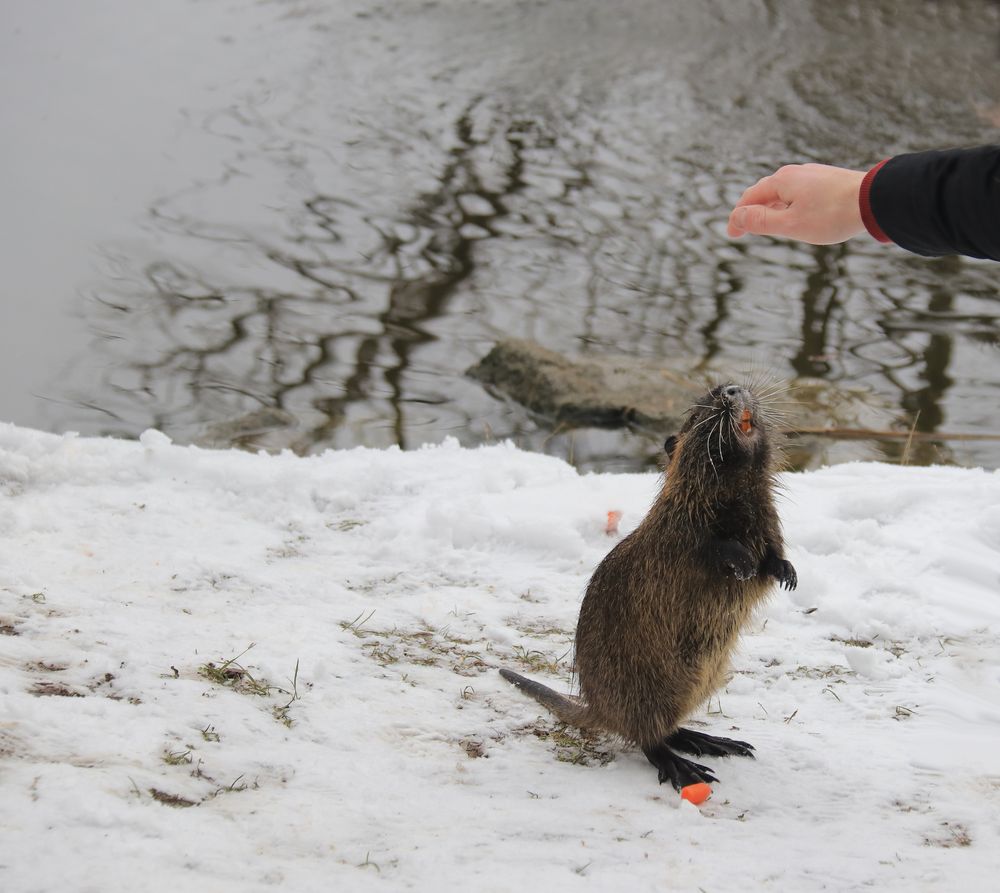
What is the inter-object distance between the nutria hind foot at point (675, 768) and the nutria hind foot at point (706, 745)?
0.06m

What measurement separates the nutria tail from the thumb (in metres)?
1.38

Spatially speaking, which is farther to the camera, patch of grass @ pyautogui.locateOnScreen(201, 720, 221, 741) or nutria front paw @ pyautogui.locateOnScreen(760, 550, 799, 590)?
nutria front paw @ pyautogui.locateOnScreen(760, 550, 799, 590)

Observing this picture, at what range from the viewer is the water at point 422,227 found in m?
7.46

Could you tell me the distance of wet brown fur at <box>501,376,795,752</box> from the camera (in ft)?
9.24

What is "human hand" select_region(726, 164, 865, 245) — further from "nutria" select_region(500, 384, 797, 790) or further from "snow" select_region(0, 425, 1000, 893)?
"snow" select_region(0, 425, 1000, 893)

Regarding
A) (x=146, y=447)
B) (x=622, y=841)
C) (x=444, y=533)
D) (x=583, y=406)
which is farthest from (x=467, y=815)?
(x=583, y=406)

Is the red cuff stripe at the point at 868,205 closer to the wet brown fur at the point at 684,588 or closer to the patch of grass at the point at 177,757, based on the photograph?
the wet brown fur at the point at 684,588

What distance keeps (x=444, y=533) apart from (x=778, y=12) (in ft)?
50.2

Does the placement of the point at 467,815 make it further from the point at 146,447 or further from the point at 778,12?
the point at 778,12

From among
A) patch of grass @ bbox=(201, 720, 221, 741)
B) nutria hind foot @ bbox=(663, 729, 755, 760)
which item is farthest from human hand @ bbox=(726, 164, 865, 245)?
patch of grass @ bbox=(201, 720, 221, 741)

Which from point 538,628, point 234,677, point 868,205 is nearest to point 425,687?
point 234,677

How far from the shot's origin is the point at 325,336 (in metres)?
8.01

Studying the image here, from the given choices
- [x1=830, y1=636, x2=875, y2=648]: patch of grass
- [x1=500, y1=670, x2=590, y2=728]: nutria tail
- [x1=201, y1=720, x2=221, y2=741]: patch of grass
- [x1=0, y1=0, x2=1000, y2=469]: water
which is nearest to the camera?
[x1=201, y1=720, x2=221, y2=741]: patch of grass

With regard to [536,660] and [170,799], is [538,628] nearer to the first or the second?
[536,660]
